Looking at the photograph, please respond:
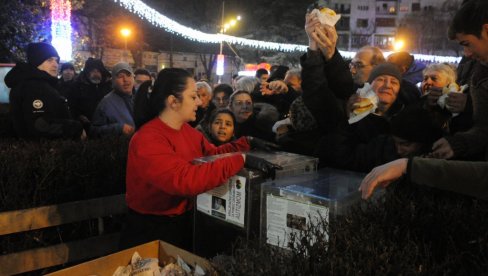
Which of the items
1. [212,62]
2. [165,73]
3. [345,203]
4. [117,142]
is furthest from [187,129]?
[212,62]

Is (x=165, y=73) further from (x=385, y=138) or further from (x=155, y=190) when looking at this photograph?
(x=385, y=138)

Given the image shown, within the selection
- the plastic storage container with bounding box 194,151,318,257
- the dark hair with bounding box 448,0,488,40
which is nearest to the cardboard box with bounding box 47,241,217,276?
the plastic storage container with bounding box 194,151,318,257

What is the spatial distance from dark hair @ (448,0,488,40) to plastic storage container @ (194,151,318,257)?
1054 mm

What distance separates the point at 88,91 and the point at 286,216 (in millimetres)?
5645

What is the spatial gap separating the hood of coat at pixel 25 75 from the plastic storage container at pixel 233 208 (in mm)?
A: 3032

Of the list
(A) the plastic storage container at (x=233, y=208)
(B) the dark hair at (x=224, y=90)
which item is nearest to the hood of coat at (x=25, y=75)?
(B) the dark hair at (x=224, y=90)

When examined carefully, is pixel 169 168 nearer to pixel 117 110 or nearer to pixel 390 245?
pixel 390 245

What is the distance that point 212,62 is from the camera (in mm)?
44750

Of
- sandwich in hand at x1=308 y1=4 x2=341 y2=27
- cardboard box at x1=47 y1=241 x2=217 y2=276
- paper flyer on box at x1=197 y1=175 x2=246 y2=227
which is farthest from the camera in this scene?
sandwich in hand at x1=308 y1=4 x2=341 y2=27

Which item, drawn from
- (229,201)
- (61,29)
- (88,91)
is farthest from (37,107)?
(61,29)

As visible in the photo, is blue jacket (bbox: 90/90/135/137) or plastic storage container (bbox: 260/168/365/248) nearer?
plastic storage container (bbox: 260/168/365/248)

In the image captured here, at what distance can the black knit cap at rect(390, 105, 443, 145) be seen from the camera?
256cm

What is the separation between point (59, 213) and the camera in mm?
3551

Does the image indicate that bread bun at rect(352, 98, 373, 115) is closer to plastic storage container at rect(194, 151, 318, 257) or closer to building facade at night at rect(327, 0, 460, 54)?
Answer: plastic storage container at rect(194, 151, 318, 257)
